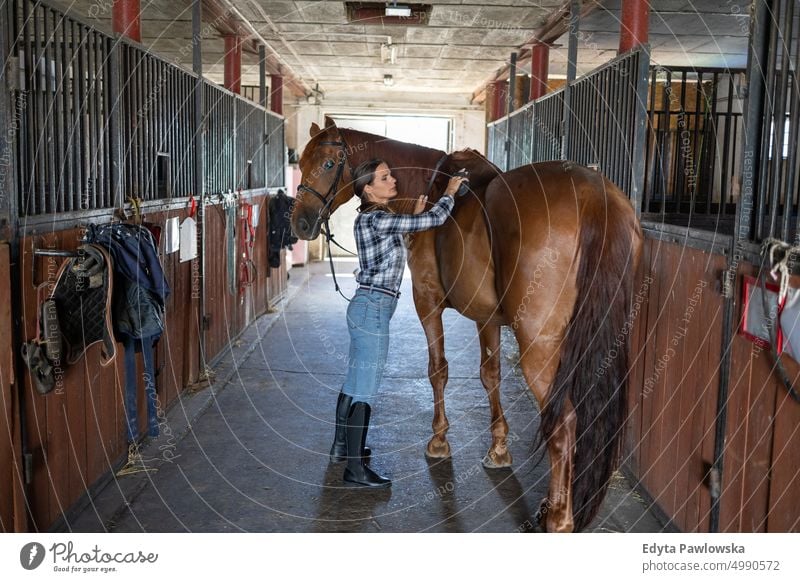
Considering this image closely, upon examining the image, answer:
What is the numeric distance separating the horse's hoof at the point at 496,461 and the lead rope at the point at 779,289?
6.02 ft

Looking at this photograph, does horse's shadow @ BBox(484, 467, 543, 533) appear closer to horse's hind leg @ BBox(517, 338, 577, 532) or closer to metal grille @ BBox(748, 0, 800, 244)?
horse's hind leg @ BBox(517, 338, 577, 532)

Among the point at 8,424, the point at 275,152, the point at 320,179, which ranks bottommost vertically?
the point at 8,424

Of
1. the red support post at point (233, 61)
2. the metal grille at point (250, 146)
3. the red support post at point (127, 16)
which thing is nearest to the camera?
the red support post at point (127, 16)

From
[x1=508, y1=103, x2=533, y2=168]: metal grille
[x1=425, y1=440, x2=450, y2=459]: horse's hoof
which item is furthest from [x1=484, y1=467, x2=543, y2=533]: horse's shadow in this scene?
[x1=508, y1=103, x2=533, y2=168]: metal grille

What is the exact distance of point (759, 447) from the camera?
2.27m

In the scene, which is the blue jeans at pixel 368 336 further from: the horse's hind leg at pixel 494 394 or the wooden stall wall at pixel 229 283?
the wooden stall wall at pixel 229 283

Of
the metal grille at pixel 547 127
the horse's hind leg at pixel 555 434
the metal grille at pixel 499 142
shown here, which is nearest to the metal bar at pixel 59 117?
the horse's hind leg at pixel 555 434

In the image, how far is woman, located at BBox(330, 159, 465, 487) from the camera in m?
3.35

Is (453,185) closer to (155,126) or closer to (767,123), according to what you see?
(767,123)

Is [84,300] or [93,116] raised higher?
[93,116]

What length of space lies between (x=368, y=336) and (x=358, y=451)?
563 mm

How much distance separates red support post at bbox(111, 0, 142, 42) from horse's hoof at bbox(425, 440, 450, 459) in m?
2.91

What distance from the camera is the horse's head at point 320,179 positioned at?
3.66m

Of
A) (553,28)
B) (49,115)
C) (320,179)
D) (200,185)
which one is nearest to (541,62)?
(553,28)
